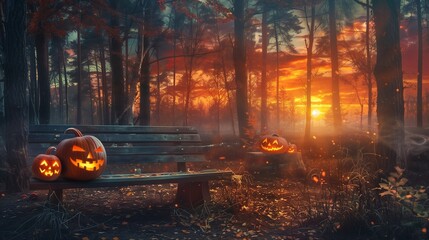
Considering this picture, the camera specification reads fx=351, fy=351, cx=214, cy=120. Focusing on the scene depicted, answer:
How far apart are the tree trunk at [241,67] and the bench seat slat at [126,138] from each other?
884 centimetres

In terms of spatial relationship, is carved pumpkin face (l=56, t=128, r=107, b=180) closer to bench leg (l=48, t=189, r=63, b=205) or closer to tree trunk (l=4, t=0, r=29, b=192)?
bench leg (l=48, t=189, r=63, b=205)

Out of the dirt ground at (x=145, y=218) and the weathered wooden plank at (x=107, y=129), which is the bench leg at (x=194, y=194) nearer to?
the dirt ground at (x=145, y=218)

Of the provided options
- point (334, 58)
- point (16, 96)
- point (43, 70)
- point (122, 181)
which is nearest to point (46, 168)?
point (122, 181)

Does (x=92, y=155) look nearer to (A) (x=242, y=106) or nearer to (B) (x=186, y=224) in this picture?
(B) (x=186, y=224)

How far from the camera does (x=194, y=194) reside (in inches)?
207

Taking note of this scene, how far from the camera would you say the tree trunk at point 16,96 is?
5922 millimetres

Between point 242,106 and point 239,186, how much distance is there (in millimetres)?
9439

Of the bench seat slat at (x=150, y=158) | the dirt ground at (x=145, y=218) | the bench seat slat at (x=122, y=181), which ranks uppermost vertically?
the bench seat slat at (x=150, y=158)

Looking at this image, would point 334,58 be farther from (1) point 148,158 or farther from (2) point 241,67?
(1) point 148,158

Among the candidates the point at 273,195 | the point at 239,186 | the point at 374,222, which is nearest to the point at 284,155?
the point at 273,195

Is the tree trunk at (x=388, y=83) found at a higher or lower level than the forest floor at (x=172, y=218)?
higher

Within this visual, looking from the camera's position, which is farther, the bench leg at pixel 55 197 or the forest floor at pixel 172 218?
the bench leg at pixel 55 197

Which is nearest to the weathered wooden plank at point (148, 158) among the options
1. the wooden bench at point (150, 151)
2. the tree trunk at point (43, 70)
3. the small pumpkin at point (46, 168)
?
the wooden bench at point (150, 151)

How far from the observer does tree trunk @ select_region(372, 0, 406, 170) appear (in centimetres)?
622
